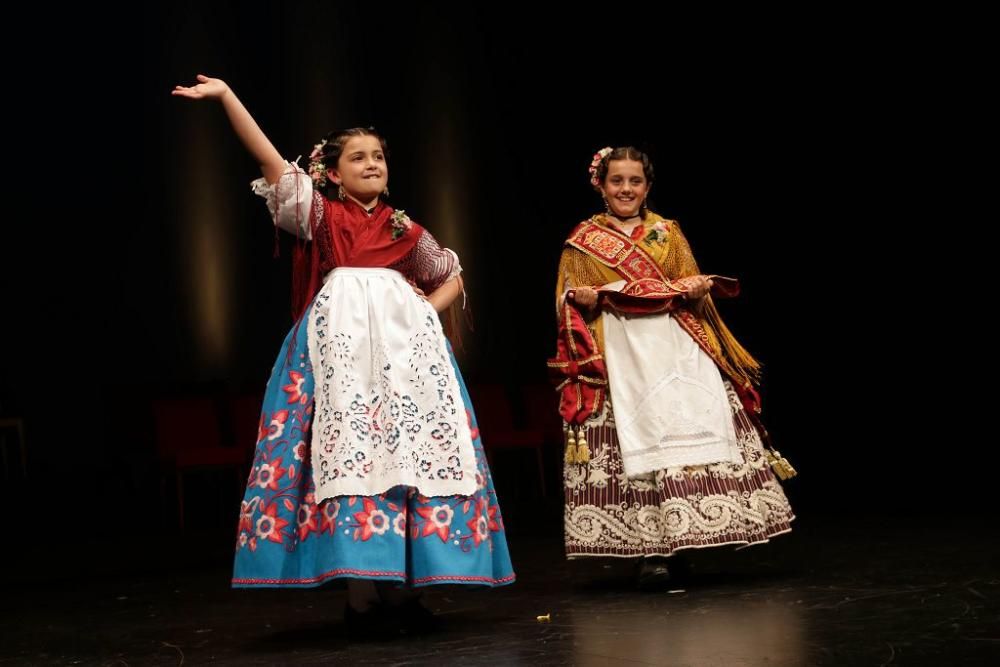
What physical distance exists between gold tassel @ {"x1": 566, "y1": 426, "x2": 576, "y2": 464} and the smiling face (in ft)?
2.09

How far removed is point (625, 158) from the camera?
12.1 ft

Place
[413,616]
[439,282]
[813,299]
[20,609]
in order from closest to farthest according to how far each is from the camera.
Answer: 1. [413,616]
2. [439,282]
3. [20,609]
4. [813,299]

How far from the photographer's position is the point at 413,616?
2.92 meters

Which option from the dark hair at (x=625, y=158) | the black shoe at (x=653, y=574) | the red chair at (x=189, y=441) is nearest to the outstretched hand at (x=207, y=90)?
the dark hair at (x=625, y=158)

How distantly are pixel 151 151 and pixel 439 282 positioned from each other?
5.10 m

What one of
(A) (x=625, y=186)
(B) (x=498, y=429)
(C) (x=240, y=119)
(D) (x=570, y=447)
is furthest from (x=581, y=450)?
(B) (x=498, y=429)

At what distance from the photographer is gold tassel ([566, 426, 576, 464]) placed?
3.56 metres

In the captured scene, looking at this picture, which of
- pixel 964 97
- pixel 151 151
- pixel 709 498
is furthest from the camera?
pixel 151 151

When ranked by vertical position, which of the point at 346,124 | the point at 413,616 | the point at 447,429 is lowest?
the point at 413,616

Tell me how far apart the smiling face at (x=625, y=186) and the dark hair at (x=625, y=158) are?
1cm

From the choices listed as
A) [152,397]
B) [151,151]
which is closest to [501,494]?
[152,397]

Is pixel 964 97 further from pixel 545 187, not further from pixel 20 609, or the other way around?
pixel 20 609

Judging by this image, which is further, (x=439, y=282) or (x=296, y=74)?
(x=296, y=74)

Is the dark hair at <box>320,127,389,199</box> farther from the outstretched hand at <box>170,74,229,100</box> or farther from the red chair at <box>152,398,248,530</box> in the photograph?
the red chair at <box>152,398,248,530</box>
